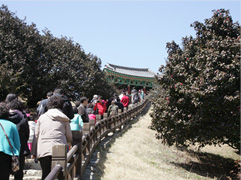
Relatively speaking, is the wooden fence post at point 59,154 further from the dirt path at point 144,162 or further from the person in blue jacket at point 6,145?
the dirt path at point 144,162

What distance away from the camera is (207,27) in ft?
33.4

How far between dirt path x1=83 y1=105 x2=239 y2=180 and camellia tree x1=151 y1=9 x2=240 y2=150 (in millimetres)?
1241

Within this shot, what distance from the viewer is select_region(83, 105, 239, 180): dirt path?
25.2 feet

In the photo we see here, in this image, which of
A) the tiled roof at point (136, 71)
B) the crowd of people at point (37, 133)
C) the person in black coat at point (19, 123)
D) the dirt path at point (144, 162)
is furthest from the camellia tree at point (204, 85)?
the tiled roof at point (136, 71)

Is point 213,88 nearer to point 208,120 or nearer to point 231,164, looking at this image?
point 208,120

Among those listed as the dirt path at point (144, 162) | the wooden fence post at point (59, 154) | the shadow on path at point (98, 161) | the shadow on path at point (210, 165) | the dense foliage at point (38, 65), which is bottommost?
the shadow on path at point (210, 165)

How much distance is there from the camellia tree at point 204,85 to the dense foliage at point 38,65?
10837 mm

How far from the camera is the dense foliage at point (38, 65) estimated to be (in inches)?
765

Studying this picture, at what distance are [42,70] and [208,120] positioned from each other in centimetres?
1597

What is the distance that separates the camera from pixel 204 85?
880cm

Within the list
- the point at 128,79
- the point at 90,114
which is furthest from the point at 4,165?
the point at 128,79

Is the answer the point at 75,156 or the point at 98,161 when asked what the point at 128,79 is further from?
the point at 75,156

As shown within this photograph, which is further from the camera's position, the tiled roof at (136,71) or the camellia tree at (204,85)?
the tiled roof at (136,71)

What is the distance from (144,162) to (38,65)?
15062 mm
